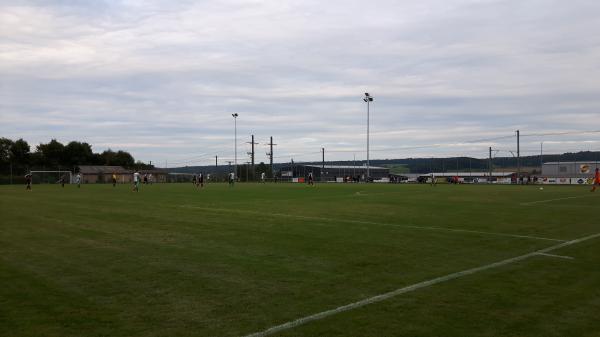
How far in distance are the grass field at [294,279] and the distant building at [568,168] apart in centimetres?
7245

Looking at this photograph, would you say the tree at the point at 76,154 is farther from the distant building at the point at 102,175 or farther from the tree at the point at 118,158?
the tree at the point at 118,158

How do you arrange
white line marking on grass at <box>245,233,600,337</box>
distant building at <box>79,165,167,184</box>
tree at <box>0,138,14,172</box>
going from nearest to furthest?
1. white line marking on grass at <box>245,233,600,337</box>
2. distant building at <box>79,165,167,184</box>
3. tree at <box>0,138,14,172</box>

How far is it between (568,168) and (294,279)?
8993 centimetres

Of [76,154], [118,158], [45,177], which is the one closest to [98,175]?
[76,154]

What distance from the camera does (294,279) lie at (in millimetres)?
7625

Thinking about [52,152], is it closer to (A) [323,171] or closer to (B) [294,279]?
(A) [323,171]

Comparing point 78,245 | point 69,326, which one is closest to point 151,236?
point 78,245

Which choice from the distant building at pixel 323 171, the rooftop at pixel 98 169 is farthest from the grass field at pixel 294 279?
the distant building at pixel 323 171

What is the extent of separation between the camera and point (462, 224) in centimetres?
1531

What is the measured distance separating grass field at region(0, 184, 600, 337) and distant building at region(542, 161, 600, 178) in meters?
72.5

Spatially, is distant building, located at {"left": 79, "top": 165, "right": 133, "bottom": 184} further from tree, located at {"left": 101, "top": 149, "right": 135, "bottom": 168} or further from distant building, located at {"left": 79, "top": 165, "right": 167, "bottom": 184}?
tree, located at {"left": 101, "top": 149, "right": 135, "bottom": 168}

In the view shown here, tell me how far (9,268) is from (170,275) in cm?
309

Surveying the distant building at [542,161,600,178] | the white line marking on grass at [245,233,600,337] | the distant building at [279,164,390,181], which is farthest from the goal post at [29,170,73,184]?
the white line marking on grass at [245,233,600,337]

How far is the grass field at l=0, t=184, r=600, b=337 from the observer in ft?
18.0
